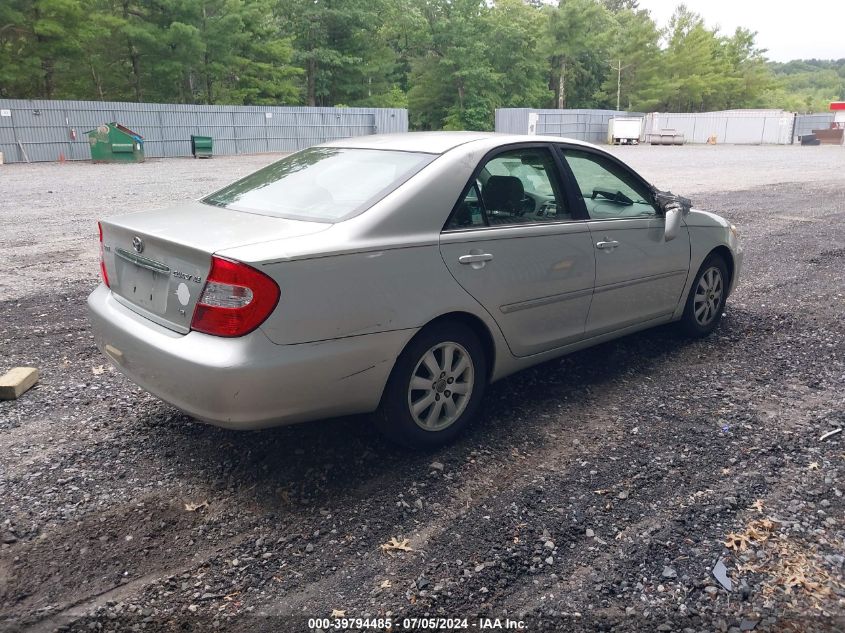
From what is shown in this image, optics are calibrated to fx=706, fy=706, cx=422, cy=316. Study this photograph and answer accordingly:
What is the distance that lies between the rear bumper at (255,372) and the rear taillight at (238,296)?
0.19 ft

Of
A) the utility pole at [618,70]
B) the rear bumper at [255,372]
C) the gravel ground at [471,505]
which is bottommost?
the gravel ground at [471,505]

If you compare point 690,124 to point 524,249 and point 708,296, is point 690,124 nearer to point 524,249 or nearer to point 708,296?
point 708,296

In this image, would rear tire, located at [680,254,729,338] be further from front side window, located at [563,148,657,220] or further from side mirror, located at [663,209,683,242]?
front side window, located at [563,148,657,220]

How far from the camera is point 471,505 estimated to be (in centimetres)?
321

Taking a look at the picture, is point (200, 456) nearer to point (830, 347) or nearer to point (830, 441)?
point (830, 441)

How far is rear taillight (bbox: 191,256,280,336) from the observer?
9.66 ft

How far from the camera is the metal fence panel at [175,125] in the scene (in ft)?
89.5

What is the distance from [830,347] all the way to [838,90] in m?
171

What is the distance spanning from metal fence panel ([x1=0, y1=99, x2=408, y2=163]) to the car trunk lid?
22846 millimetres

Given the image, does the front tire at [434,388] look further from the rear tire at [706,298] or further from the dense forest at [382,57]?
the dense forest at [382,57]

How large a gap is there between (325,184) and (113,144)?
26.4m

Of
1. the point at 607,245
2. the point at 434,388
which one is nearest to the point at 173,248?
the point at 434,388

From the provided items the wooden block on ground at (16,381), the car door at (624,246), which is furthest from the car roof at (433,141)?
the wooden block on ground at (16,381)

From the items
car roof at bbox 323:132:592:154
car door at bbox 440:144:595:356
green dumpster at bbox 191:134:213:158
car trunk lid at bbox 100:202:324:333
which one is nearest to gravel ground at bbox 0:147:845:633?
car door at bbox 440:144:595:356
